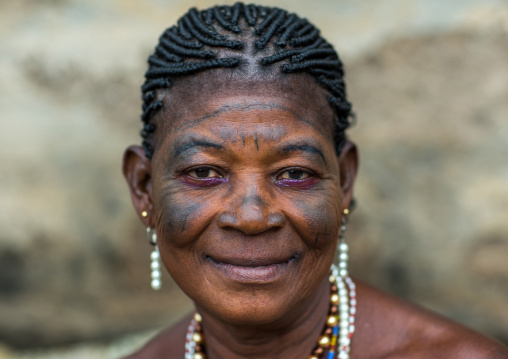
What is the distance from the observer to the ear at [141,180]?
9.68ft

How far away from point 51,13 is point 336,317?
248cm

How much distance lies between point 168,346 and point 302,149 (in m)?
1.29

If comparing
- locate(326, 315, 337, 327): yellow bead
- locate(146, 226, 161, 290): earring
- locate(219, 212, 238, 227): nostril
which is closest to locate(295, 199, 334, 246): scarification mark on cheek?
locate(219, 212, 238, 227): nostril

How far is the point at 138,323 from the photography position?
4699mm

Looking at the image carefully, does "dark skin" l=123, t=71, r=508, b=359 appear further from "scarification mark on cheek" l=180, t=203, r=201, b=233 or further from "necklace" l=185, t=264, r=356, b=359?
"necklace" l=185, t=264, r=356, b=359

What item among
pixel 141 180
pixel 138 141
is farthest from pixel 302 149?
pixel 138 141

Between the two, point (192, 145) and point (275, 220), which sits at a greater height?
point (192, 145)

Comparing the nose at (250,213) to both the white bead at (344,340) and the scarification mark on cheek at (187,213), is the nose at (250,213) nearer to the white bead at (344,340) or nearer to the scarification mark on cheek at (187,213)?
the scarification mark on cheek at (187,213)

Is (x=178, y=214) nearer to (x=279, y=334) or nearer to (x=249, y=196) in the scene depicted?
(x=249, y=196)

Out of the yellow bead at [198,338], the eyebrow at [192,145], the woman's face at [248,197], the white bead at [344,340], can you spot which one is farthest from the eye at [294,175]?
the yellow bead at [198,338]

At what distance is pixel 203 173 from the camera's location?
103 inches

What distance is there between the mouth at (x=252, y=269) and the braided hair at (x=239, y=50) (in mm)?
593

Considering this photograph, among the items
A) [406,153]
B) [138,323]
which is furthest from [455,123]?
[138,323]

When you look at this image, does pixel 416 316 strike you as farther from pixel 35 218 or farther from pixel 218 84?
pixel 35 218
